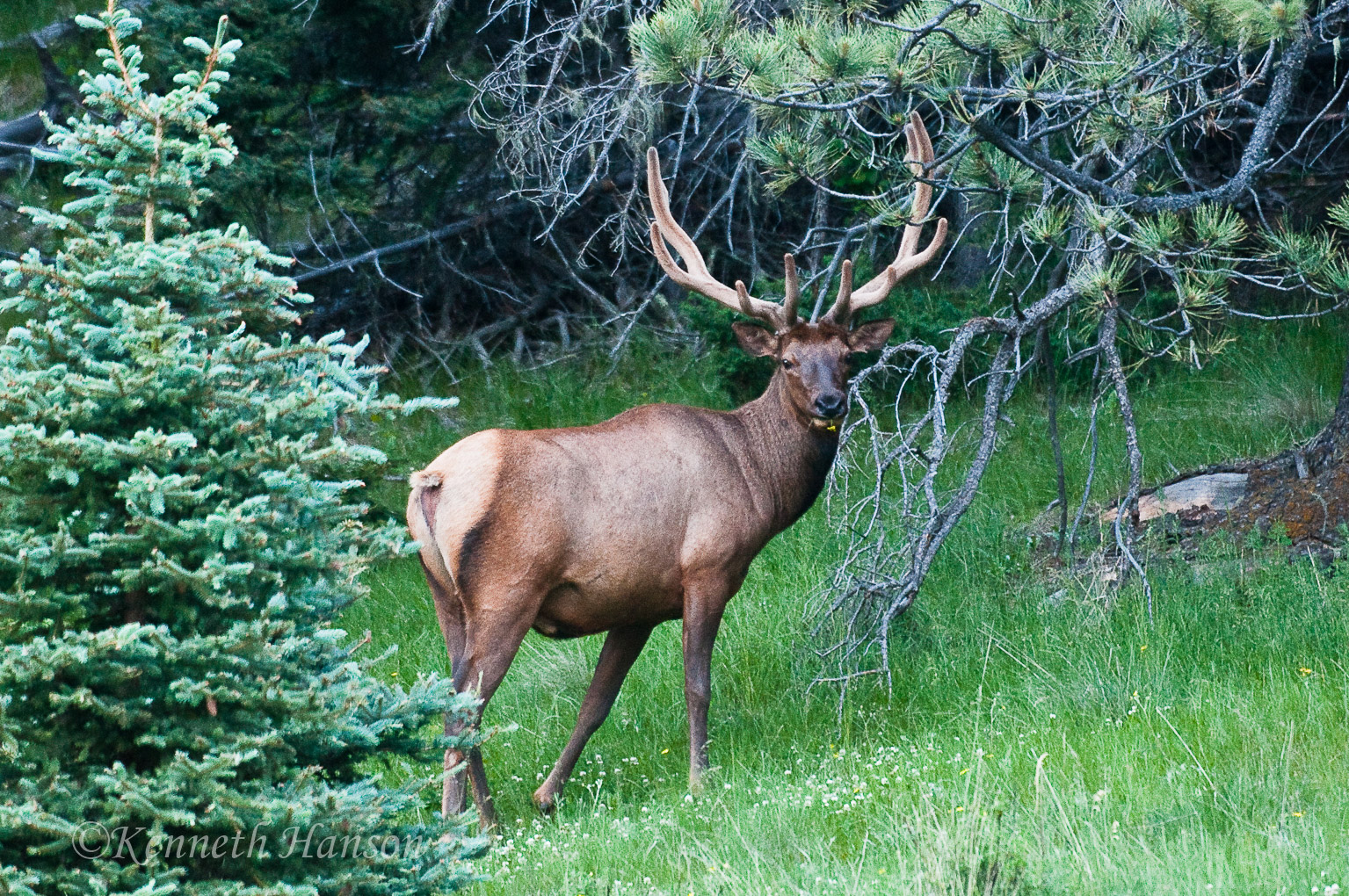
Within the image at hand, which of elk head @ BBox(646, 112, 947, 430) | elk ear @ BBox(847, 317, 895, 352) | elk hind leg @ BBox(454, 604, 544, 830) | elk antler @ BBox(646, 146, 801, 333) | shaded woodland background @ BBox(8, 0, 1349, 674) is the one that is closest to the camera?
shaded woodland background @ BBox(8, 0, 1349, 674)

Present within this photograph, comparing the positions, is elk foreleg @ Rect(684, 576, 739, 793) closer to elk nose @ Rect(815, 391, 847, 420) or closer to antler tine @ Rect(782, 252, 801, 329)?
elk nose @ Rect(815, 391, 847, 420)

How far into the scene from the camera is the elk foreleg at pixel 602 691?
21.6ft

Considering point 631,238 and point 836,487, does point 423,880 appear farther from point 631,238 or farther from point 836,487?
point 631,238

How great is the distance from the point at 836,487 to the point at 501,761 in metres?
2.64

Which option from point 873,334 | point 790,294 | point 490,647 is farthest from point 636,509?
point 873,334

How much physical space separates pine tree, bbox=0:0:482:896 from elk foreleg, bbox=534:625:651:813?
9.06ft

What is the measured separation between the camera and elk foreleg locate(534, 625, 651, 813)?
6.60 m

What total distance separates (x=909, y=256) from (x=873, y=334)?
Result: 1.43 feet

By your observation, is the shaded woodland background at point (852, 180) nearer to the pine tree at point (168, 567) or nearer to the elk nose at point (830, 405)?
the elk nose at point (830, 405)

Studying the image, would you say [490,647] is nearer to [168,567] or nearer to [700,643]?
[700,643]

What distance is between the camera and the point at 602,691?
6723mm

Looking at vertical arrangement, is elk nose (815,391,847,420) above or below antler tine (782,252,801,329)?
below

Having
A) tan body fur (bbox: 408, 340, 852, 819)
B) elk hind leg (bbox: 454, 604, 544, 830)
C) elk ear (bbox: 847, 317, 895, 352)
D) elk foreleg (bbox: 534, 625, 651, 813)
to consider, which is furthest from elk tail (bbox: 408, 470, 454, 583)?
elk ear (bbox: 847, 317, 895, 352)

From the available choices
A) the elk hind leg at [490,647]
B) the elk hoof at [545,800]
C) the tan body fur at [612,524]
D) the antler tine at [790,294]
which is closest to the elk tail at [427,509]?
the tan body fur at [612,524]
